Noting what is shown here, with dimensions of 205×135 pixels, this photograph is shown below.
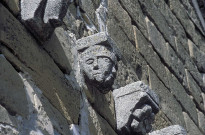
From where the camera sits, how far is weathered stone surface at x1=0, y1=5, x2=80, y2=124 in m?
2.73

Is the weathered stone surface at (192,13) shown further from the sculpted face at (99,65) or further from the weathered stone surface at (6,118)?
the weathered stone surface at (6,118)

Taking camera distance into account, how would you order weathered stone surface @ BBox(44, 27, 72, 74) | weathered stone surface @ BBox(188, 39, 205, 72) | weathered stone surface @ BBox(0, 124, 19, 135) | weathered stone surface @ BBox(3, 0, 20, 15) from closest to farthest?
weathered stone surface @ BBox(0, 124, 19, 135) → weathered stone surface @ BBox(3, 0, 20, 15) → weathered stone surface @ BBox(44, 27, 72, 74) → weathered stone surface @ BBox(188, 39, 205, 72)

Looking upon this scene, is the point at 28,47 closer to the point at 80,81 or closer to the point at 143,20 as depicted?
the point at 80,81

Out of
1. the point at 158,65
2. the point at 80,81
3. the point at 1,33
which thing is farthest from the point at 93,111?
the point at 158,65

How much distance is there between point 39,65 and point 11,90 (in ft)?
1.11

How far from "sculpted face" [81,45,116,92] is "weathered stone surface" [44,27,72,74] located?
0.09 m

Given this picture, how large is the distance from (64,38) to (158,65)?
189 cm

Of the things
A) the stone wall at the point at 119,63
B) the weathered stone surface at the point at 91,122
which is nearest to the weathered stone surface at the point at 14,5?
the stone wall at the point at 119,63

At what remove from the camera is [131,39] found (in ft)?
15.1

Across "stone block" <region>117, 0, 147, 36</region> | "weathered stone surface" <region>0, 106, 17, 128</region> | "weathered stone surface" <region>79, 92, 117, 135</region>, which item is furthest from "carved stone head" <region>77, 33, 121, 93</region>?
"stone block" <region>117, 0, 147, 36</region>

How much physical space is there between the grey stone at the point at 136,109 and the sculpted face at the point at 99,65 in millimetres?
299

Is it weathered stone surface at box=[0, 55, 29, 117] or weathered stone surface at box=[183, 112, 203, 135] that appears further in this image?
weathered stone surface at box=[183, 112, 203, 135]

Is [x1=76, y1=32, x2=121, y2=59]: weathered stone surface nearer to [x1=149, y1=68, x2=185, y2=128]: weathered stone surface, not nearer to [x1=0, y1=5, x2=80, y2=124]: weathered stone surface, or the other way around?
[x1=0, y1=5, x2=80, y2=124]: weathered stone surface

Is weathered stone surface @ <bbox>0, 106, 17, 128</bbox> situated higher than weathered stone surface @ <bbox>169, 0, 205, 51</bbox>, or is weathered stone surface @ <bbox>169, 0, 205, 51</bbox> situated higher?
weathered stone surface @ <bbox>0, 106, 17, 128</bbox>
